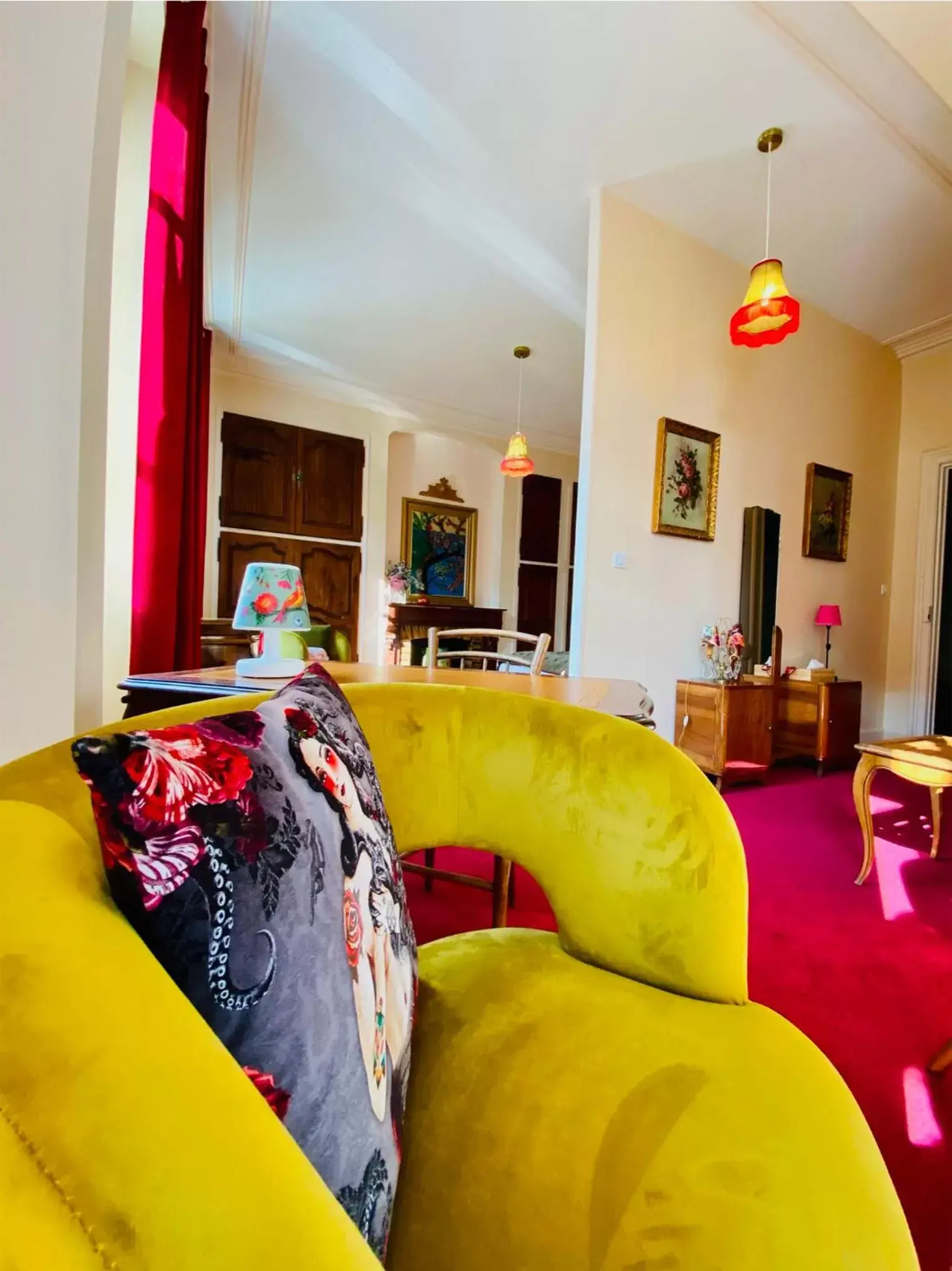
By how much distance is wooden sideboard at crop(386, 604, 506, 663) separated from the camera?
6285 mm

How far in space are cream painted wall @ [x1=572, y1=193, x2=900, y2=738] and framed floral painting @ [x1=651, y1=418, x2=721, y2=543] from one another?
2.5 inches

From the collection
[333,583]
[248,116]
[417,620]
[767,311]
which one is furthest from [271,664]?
[417,620]

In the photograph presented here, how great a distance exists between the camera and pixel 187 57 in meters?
2.17

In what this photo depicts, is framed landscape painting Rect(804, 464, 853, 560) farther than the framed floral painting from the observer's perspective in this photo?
Yes

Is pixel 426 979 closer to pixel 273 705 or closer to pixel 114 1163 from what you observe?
pixel 273 705

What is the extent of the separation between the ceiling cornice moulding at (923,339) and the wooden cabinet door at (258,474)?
5.13m

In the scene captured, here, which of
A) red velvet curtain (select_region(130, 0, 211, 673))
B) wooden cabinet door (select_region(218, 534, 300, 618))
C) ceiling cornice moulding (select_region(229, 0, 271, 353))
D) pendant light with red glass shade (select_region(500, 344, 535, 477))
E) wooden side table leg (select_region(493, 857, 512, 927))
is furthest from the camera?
wooden cabinet door (select_region(218, 534, 300, 618))

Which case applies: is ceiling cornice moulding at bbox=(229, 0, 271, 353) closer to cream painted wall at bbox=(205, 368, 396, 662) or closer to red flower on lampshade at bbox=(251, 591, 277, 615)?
cream painted wall at bbox=(205, 368, 396, 662)

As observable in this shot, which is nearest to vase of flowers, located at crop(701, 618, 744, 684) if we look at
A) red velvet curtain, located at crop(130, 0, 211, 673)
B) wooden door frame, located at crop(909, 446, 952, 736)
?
wooden door frame, located at crop(909, 446, 952, 736)

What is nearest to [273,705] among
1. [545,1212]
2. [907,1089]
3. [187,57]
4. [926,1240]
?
[545,1212]

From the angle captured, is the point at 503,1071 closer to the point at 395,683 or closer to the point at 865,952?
the point at 395,683

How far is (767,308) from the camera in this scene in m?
2.84

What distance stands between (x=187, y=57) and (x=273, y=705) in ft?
9.03

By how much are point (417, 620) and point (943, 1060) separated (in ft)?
17.7
